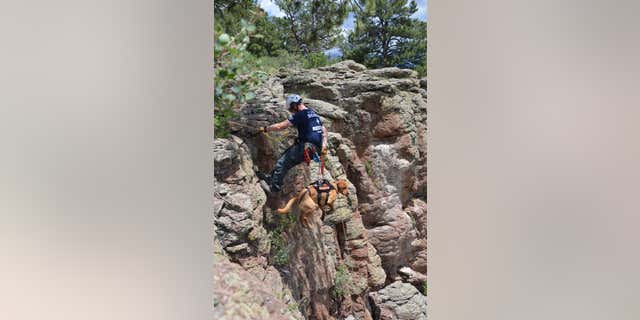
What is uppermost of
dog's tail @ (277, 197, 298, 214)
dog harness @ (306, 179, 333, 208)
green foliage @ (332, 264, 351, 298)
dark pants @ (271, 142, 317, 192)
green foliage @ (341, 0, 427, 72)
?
green foliage @ (341, 0, 427, 72)

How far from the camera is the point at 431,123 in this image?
7.93ft

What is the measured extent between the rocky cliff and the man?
0.11ft

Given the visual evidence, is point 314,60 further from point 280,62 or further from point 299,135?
point 299,135

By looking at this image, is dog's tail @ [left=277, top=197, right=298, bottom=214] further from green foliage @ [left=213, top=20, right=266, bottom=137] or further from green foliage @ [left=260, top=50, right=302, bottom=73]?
green foliage @ [left=260, top=50, right=302, bottom=73]

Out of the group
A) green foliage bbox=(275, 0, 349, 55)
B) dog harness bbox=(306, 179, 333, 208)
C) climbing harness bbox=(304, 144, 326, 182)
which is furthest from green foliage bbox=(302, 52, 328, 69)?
dog harness bbox=(306, 179, 333, 208)

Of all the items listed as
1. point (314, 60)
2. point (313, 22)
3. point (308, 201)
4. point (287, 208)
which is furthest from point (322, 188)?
point (313, 22)

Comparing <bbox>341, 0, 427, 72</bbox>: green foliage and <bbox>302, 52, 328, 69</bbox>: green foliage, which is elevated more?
<bbox>341, 0, 427, 72</bbox>: green foliage

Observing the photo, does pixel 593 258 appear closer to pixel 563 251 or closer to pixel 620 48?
pixel 563 251

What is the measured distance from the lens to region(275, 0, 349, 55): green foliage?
237 centimetres

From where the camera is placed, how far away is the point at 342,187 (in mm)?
2381

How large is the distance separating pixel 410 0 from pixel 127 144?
5.50 feet

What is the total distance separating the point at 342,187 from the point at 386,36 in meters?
0.87

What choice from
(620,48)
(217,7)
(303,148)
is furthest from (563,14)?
(217,7)

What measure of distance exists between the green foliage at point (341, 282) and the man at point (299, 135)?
560 mm
